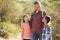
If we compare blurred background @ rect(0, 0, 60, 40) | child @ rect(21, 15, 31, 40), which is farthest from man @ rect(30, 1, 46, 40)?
blurred background @ rect(0, 0, 60, 40)

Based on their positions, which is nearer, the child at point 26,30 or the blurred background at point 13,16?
the child at point 26,30

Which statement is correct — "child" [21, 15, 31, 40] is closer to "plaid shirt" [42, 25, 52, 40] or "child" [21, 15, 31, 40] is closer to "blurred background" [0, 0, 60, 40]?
"plaid shirt" [42, 25, 52, 40]

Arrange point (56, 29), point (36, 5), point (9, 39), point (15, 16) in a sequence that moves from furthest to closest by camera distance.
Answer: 1. point (15, 16)
2. point (9, 39)
3. point (56, 29)
4. point (36, 5)

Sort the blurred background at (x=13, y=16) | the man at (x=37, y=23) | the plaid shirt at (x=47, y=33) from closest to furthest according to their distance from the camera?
the plaid shirt at (x=47, y=33), the man at (x=37, y=23), the blurred background at (x=13, y=16)

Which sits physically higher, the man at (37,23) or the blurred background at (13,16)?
the man at (37,23)

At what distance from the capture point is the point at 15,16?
21016 millimetres

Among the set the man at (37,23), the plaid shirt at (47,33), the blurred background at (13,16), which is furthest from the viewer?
the blurred background at (13,16)

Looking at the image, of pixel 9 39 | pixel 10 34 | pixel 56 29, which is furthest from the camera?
pixel 10 34

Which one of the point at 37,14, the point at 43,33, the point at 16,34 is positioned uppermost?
the point at 37,14

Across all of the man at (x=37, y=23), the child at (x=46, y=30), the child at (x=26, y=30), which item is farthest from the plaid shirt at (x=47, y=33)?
the child at (x=26, y=30)

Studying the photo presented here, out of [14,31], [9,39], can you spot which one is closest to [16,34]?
[14,31]

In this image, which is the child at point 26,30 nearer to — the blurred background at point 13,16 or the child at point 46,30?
the child at point 46,30

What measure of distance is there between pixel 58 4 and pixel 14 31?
15.4 feet

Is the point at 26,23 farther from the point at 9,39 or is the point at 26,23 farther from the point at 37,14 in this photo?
the point at 9,39
